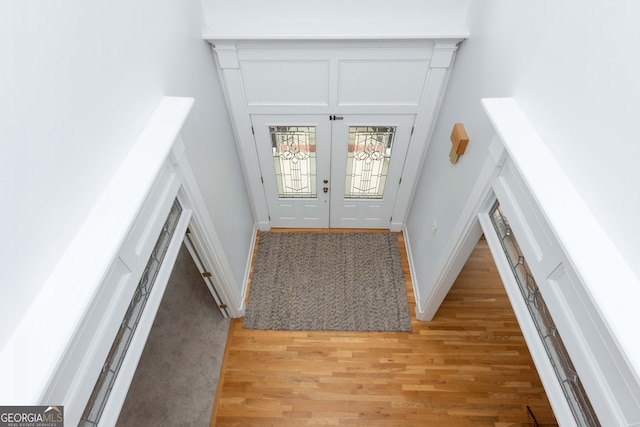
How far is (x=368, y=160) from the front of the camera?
13.3 feet

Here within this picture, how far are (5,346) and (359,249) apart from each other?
151 inches

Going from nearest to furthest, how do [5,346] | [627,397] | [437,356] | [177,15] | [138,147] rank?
[5,346], [627,397], [138,147], [177,15], [437,356]

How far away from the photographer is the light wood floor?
3305mm

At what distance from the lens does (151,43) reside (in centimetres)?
198

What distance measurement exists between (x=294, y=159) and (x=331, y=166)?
1.43 feet

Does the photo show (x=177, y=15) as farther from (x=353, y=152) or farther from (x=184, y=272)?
(x=184, y=272)

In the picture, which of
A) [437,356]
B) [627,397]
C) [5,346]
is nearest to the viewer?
[5,346]

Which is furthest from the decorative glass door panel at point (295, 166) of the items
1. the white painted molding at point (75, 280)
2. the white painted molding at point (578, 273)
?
the white painted molding at point (578, 273)

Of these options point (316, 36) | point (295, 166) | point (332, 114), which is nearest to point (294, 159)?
point (295, 166)

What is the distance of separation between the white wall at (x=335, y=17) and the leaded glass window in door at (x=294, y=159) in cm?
101

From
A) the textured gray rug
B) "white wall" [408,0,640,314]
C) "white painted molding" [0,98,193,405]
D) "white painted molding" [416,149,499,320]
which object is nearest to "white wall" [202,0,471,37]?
"white wall" [408,0,640,314]

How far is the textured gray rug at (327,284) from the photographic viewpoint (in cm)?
394

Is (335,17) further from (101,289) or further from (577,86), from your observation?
(101,289)

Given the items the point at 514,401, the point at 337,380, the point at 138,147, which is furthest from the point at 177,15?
the point at 514,401
